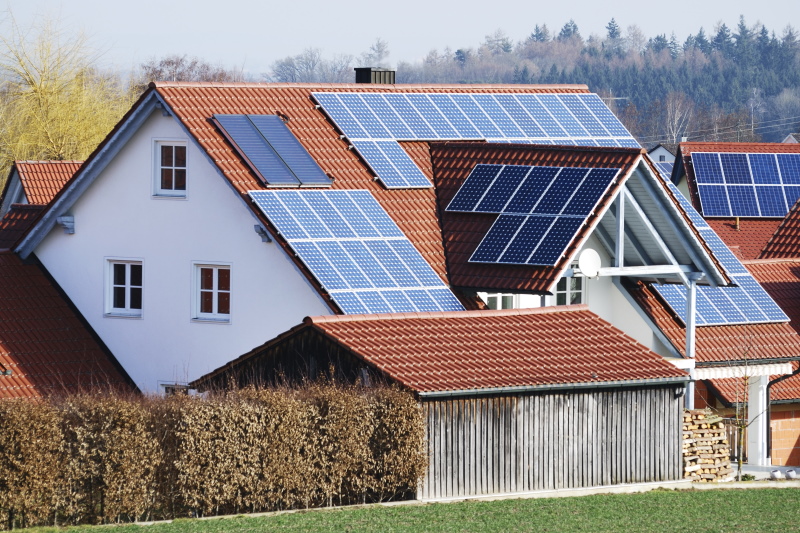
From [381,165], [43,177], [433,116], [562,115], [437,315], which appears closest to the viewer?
[437,315]

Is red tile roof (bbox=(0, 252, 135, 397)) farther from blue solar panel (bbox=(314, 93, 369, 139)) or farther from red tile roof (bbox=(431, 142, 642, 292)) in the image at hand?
red tile roof (bbox=(431, 142, 642, 292))

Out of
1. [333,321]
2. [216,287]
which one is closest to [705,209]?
[216,287]

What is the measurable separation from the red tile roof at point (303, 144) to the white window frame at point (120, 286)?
3153 mm

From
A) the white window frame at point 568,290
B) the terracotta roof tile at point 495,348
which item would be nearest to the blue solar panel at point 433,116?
the white window frame at point 568,290

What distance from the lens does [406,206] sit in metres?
30.3

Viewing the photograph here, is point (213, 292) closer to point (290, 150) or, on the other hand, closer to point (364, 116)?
point (290, 150)

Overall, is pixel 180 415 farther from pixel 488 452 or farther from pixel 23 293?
pixel 23 293

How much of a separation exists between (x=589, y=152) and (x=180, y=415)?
38.2 feet

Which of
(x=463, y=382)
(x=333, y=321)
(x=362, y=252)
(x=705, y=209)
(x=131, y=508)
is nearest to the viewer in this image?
(x=131, y=508)

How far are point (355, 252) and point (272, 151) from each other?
2890 mm

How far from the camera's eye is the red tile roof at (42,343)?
91.9 ft

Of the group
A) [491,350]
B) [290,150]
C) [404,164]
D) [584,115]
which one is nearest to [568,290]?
[404,164]

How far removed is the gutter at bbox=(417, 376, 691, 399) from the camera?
21703 millimetres

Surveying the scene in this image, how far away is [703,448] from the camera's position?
25.5m
